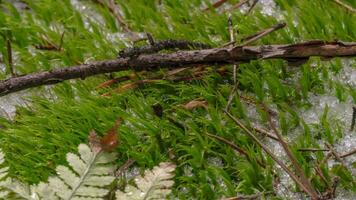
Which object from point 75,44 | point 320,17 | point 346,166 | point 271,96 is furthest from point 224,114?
point 75,44

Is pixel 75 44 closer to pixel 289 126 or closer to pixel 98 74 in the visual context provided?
pixel 98 74

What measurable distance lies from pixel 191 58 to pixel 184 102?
8.3 inches

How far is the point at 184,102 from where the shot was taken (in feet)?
8.61

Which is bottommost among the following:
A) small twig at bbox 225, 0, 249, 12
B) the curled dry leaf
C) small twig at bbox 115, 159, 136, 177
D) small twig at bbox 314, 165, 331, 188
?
small twig at bbox 314, 165, 331, 188

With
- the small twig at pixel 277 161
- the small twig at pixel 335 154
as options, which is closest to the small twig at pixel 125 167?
the small twig at pixel 277 161

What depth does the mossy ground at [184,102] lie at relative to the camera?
237 cm

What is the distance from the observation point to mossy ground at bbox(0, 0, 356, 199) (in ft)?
7.77

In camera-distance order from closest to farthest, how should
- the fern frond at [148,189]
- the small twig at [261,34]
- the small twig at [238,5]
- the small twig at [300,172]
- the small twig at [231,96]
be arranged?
the fern frond at [148,189] < the small twig at [300,172] < the small twig at [231,96] < the small twig at [261,34] < the small twig at [238,5]

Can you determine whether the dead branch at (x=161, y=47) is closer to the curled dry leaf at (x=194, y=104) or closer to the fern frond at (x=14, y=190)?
the curled dry leaf at (x=194, y=104)

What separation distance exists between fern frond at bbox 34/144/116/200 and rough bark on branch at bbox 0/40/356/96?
2.22ft

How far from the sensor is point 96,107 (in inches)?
101

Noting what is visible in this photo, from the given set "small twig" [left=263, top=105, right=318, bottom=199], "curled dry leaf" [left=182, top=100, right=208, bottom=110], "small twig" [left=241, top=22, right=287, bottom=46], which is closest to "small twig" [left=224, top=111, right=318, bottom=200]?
"small twig" [left=263, top=105, right=318, bottom=199]

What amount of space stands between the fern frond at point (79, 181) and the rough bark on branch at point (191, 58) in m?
0.68

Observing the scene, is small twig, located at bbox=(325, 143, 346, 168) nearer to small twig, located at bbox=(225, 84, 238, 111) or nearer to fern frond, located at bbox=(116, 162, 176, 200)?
small twig, located at bbox=(225, 84, 238, 111)
